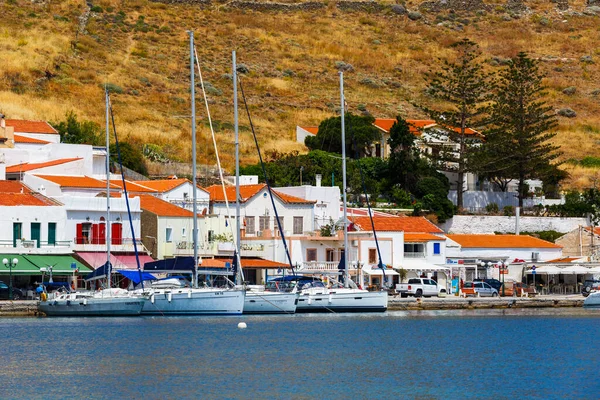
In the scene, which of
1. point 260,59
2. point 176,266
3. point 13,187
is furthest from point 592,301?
point 260,59

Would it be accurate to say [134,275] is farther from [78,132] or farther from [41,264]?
[78,132]

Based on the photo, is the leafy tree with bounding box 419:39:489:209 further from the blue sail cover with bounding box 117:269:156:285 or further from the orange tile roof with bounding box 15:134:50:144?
the blue sail cover with bounding box 117:269:156:285

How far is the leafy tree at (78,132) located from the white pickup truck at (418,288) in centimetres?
2560

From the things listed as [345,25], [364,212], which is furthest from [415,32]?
[364,212]

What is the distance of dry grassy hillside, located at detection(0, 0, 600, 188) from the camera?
315 feet

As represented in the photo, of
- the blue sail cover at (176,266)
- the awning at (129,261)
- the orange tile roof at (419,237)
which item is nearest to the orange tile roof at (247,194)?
the orange tile roof at (419,237)

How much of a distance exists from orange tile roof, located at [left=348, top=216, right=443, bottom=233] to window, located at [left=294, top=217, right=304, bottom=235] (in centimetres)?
265

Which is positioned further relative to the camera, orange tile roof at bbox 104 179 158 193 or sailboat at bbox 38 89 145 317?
orange tile roof at bbox 104 179 158 193

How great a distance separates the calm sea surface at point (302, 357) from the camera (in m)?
35.8

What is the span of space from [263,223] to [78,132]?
2003 cm

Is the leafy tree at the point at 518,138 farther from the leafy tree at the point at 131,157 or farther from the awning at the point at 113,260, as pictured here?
the awning at the point at 113,260

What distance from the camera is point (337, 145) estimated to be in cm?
8988

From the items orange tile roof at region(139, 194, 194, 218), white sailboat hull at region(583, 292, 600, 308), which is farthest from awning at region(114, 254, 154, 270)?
white sailboat hull at region(583, 292, 600, 308)

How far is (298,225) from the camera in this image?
69.3 metres
